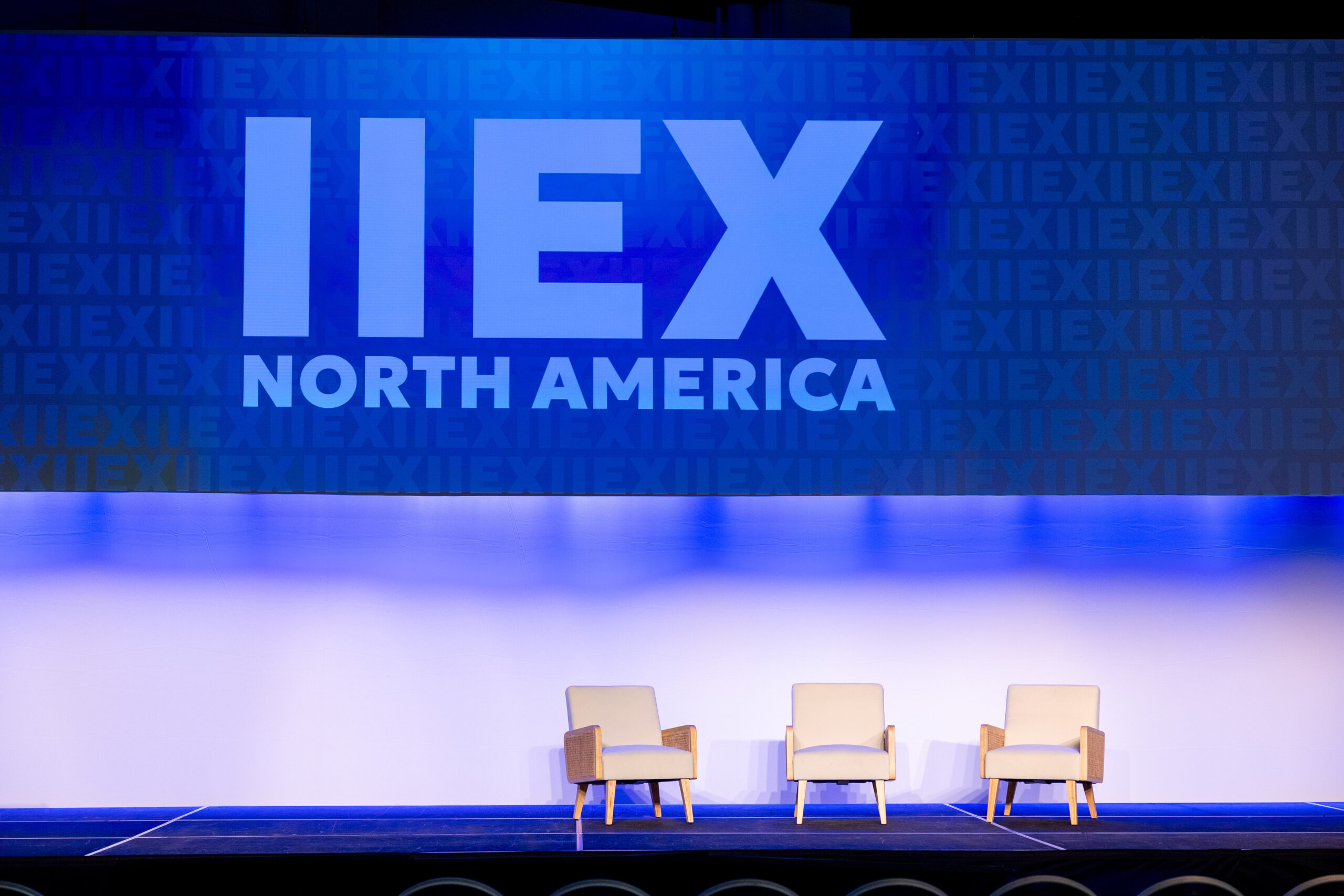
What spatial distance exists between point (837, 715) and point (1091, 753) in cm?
134

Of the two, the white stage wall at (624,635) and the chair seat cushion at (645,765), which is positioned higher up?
the white stage wall at (624,635)

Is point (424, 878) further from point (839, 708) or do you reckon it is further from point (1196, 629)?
point (1196, 629)

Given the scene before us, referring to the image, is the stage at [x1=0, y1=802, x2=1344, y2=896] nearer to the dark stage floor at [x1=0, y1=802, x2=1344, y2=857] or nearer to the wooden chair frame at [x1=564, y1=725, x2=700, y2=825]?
the dark stage floor at [x1=0, y1=802, x2=1344, y2=857]

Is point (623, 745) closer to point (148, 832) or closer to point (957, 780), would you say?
point (957, 780)

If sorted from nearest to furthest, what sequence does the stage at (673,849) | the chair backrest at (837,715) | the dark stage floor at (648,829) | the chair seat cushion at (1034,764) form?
1. the stage at (673,849)
2. the dark stage floor at (648,829)
3. the chair seat cushion at (1034,764)
4. the chair backrest at (837,715)

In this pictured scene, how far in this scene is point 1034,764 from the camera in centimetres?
710

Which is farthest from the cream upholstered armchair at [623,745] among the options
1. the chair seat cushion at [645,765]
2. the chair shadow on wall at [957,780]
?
the chair shadow on wall at [957,780]

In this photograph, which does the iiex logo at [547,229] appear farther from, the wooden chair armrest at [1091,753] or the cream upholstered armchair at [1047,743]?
the wooden chair armrest at [1091,753]

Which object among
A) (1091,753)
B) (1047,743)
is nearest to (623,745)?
(1047,743)

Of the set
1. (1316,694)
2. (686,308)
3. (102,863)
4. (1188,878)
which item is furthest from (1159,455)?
(102,863)

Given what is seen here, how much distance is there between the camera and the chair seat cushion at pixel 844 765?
7070 millimetres

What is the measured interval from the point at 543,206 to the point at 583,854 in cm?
438

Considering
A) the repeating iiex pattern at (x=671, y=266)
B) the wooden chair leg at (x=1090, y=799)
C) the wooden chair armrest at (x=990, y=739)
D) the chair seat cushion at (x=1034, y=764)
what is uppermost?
the repeating iiex pattern at (x=671, y=266)

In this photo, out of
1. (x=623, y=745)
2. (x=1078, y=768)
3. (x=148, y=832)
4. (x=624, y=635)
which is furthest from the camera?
(x=624, y=635)
